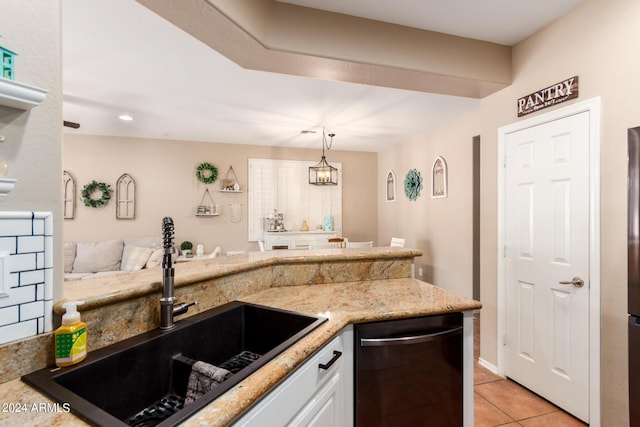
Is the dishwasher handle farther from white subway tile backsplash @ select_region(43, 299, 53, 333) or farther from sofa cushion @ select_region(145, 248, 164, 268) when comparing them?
sofa cushion @ select_region(145, 248, 164, 268)

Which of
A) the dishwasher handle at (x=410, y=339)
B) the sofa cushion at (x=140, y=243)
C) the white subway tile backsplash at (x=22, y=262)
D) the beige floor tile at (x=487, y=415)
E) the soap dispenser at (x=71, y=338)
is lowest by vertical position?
the beige floor tile at (x=487, y=415)

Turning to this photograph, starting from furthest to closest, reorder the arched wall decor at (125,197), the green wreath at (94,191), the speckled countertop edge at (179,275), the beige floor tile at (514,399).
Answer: the arched wall decor at (125,197) → the green wreath at (94,191) → the beige floor tile at (514,399) → the speckled countertop edge at (179,275)

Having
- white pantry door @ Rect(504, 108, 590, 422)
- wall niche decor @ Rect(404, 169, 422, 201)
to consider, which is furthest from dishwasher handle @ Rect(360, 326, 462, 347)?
wall niche decor @ Rect(404, 169, 422, 201)

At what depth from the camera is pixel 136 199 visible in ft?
17.0

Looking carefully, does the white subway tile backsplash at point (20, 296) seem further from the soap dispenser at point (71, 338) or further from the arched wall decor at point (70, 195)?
the arched wall decor at point (70, 195)

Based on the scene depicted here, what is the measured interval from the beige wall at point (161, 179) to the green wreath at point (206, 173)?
0.29 feet

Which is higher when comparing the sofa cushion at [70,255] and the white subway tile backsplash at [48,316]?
the white subway tile backsplash at [48,316]

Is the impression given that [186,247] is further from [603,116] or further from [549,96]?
[603,116]

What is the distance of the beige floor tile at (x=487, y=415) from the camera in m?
2.03

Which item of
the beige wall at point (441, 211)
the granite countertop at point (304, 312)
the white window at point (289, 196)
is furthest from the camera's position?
the white window at point (289, 196)

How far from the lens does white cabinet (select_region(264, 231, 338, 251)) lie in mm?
5469

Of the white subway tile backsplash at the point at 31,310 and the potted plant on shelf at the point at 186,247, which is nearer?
the white subway tile backsplash at the point at 31,310

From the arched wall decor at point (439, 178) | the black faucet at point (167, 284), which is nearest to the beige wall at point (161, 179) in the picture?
the arched wall decor at point (439, 178)

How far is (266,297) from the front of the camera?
5.56 feet
